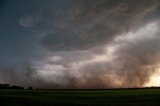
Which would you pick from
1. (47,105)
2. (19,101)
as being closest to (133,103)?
(47,105)

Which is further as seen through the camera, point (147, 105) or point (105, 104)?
point (105, 104)

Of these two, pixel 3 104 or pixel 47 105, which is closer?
pixel 47 105

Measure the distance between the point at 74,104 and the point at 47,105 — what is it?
12.7 feet

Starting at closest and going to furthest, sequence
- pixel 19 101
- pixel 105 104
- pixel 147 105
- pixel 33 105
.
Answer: pixel 147 105 < pixel 105 104 < pixel 33 105 < pixel 19 101

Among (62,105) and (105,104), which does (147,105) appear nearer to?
(105,104)

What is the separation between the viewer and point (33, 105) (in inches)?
1945

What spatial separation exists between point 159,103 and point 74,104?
39.3 ft

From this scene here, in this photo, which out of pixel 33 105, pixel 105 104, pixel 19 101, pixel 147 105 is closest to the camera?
pixel 147 105

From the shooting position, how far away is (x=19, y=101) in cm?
5381

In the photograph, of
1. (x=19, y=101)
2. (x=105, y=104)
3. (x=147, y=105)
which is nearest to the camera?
(x=147, y=105)

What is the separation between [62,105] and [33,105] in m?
4.64

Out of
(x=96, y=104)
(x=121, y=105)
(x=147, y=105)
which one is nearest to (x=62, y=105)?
(x=96, y=104)

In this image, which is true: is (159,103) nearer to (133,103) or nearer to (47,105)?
(133,103)

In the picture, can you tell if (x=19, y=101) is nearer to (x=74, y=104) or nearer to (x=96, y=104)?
(x=74, y=104)
